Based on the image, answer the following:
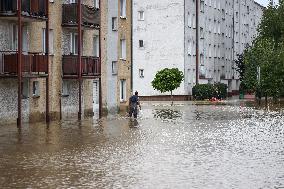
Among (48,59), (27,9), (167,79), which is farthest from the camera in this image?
(167,79)

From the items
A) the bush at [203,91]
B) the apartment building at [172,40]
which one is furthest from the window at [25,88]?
the bush at [203,91]

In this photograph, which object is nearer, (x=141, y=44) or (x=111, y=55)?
(x=111, y=55)

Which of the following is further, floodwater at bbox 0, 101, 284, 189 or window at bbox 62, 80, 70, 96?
window at bbox 62, 80, 70, 96

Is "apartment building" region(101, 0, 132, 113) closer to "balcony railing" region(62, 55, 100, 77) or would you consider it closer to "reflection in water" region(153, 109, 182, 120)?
"reflection in water" region(153, 109, 182, 120)

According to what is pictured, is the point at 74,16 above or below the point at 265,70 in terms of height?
above

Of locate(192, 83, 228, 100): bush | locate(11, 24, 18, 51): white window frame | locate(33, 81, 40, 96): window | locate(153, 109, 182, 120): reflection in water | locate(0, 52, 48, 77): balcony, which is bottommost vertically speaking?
locate(153, 109, 182, 120): reflection in water

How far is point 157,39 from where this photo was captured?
73.4 m

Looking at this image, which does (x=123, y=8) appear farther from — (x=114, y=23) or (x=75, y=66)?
(x=75, y=66)

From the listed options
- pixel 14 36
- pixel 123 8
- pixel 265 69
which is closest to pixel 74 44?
pixel 14 36

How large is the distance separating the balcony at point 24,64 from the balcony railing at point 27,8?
82.2 inches

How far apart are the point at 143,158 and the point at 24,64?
1649 cm

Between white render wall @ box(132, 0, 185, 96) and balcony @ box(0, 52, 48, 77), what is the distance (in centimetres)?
3956

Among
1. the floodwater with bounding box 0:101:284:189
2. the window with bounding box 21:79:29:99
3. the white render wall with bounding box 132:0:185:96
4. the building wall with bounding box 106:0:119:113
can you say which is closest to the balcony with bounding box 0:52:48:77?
the window with bounding box 21:79:29:99

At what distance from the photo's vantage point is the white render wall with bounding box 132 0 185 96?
238 feet
